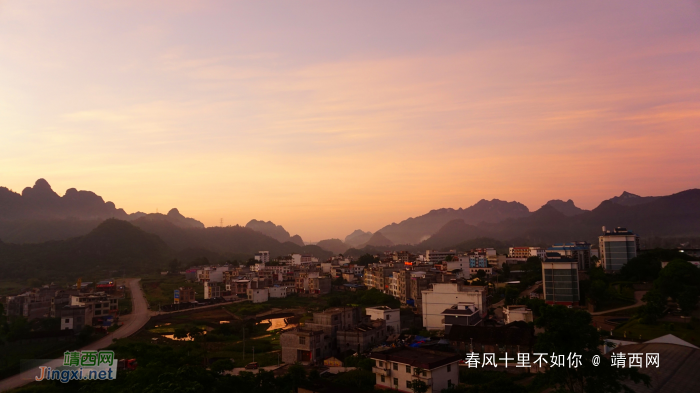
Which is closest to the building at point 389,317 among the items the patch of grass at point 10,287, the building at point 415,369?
the building at point 415,369

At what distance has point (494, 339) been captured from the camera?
699 inches

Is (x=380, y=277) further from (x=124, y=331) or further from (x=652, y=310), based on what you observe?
(x=652, y=310)

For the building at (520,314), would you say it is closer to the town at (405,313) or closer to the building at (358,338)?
the town at (405,313)

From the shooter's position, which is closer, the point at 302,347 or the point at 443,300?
the point at 302,347

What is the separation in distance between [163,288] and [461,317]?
29.9 metres

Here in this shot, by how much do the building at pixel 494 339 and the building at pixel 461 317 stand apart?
1.71m

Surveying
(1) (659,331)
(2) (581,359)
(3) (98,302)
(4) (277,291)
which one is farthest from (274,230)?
(2) (581,359)

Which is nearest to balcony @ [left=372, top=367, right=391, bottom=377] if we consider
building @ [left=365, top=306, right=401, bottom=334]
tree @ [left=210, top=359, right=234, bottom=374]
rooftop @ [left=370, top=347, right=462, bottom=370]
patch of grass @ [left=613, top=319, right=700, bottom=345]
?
rooftop @ [left=370, top=347, right=462, bottom=370]

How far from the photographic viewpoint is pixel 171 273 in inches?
2141

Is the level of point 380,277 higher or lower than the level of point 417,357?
lower

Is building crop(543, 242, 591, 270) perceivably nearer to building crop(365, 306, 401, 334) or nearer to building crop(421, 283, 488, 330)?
building crop(421, 283, 488, 330)

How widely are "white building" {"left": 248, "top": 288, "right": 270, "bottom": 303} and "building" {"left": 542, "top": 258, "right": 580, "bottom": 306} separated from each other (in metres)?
20.7

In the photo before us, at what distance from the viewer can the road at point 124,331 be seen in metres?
15.9

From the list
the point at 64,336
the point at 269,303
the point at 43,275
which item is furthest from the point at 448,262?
the point at 43,275
